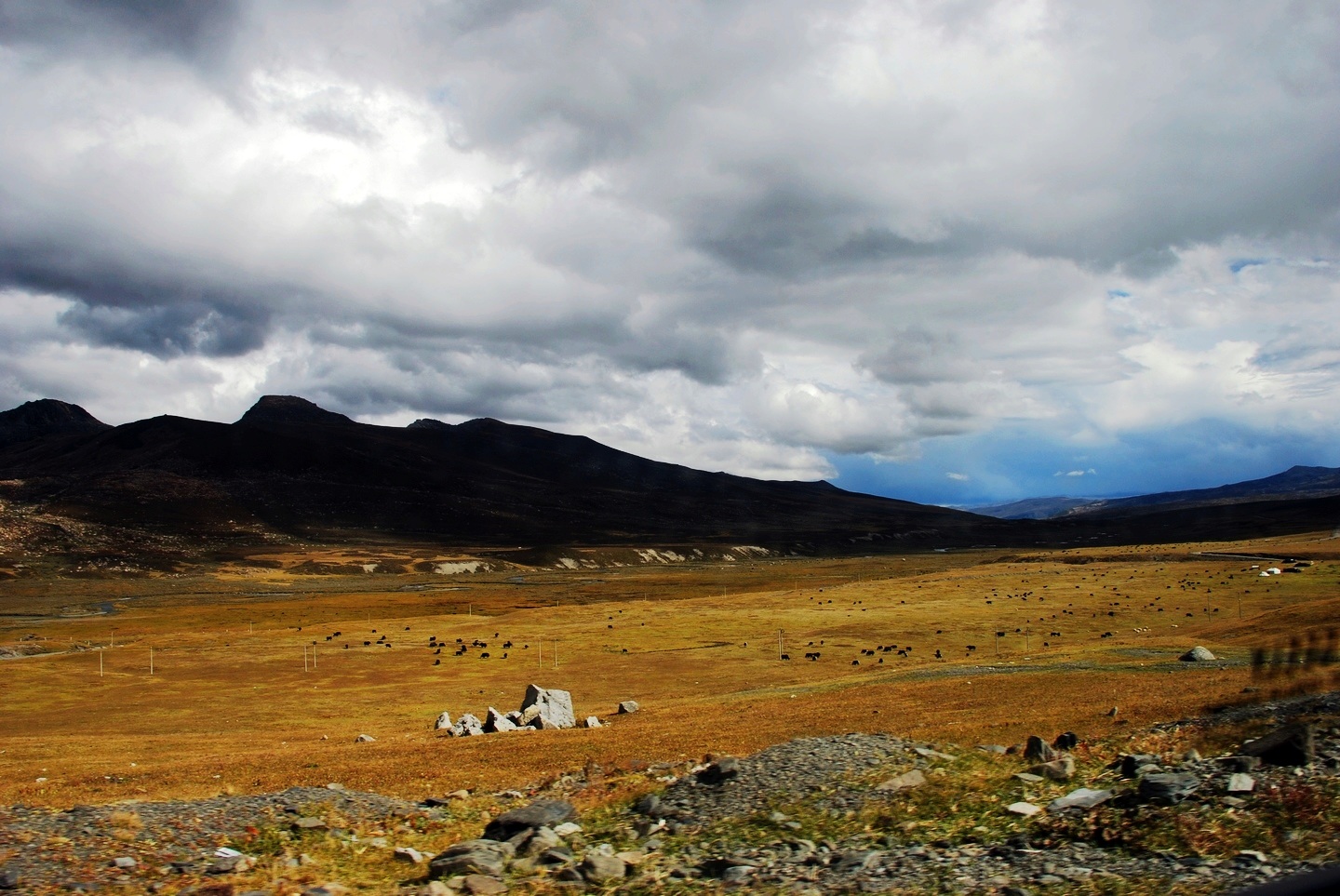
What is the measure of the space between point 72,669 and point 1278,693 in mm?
88462

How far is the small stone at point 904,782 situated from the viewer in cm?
1750

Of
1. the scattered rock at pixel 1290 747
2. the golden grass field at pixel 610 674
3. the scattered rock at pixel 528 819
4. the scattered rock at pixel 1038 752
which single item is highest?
the scattered rock at pixel 1290 747

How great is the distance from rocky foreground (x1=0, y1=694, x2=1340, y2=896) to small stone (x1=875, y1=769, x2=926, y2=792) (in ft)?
0.15

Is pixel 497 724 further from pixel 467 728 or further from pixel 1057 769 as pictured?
pixel 1057 769

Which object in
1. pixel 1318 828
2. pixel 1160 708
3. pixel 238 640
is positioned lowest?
pixel 238 640

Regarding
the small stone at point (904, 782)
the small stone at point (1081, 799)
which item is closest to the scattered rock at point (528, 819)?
the small stone at point (904, 782)

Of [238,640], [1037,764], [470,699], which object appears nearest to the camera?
[1037,764]

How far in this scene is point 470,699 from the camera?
56781 millimetres

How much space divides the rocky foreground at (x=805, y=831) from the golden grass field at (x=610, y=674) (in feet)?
18.3

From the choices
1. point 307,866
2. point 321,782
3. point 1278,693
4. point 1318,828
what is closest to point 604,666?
point 321,782

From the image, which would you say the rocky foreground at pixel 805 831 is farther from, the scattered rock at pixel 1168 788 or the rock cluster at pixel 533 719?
the rock cluster at pixel 533 719

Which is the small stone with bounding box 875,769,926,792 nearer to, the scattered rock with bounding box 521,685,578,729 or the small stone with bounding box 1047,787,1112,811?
the small stone with bounding box 1047,787,1112,811

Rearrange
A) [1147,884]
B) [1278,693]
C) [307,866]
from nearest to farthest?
[1147,884] → [307,866] → [1278,693]

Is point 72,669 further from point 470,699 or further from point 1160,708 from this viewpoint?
point 1160,708
